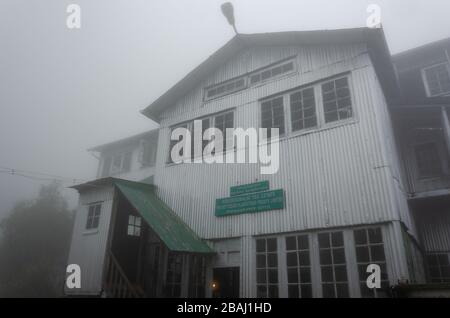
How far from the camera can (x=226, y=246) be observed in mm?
10555

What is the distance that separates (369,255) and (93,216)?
9.07 m

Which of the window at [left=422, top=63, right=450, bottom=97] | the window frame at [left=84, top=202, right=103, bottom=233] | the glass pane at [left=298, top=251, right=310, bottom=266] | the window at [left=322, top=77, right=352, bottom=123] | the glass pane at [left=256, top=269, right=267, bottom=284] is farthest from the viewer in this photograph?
the window at [left=422, top=63, right=450, bottom=97]

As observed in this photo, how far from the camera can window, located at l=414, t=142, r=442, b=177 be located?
39.6 ft

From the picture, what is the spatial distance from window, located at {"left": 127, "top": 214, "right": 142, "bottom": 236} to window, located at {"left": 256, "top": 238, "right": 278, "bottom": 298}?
4.97m

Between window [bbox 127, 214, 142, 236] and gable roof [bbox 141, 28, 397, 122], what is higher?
gable roof [bbox 141, 28, 397, 122]

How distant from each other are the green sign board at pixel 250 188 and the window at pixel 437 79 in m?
9.14

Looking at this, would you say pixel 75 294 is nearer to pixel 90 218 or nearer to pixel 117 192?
pixel 90 218

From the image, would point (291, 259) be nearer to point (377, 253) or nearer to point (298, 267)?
point (298, 267)

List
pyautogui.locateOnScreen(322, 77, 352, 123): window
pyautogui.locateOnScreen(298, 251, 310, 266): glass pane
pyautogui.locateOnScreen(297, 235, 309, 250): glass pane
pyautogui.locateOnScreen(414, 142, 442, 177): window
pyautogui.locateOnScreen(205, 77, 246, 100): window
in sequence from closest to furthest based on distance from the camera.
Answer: pyautogui.locateOnScreen(298, 251, 310, 266): glass pane, pyautogui.locateOnScreen(297, 235, 309, 250): glass pane, pyautogui.locateOnScreen(322, 77, 352, 123): window, pyautogui.locateOnScreen(414, 142, 442, 177): window, pyautogui.locateOnScreen(205, 77, 246, 100): window

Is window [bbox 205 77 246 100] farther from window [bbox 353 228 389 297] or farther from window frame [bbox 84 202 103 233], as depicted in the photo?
window [bbox 353 228 389 297]

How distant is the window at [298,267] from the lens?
8.73 metres

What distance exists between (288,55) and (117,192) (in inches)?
297

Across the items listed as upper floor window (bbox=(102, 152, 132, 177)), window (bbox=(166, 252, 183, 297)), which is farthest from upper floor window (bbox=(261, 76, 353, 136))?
upper floor window (bbox=(102, 152, 132, 177))
